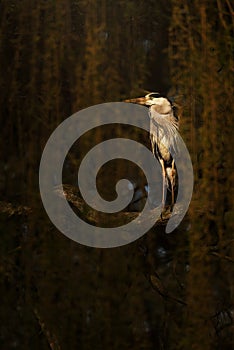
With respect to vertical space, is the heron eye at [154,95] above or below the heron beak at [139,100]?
Result: above

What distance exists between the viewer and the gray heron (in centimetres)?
92

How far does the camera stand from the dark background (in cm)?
88

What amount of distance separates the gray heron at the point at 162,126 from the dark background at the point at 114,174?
0.6 inches

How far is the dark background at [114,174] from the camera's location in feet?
2.89

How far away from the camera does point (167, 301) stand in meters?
0.89

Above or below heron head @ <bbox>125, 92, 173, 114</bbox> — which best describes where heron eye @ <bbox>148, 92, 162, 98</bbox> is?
above

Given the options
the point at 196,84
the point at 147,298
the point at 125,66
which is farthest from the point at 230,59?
the point at 147,298

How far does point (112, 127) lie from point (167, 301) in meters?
0.33

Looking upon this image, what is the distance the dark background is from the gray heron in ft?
0.05

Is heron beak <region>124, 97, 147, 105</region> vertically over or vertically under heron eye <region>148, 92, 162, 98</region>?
under

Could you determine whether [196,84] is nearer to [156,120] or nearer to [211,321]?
[156,120]

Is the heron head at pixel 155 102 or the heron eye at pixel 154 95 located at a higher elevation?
the heron eye at pixel 154 95

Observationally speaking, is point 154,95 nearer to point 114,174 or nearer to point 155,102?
point 155,102

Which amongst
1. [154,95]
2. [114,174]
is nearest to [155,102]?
[154,95]
